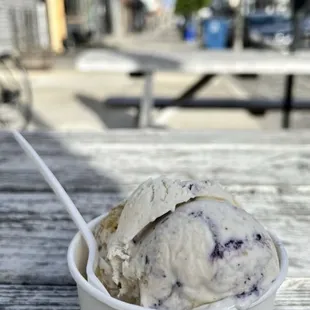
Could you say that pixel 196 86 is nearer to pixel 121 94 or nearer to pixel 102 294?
pixel 121 94

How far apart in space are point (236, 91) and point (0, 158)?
5.74 metres

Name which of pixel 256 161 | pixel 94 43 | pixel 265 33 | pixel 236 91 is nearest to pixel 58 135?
pixel 256 161

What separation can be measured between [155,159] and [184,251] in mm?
818

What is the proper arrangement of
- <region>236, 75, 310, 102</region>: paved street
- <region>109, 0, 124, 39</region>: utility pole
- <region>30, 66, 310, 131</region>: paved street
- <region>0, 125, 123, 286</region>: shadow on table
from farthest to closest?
<region>109, 0, 124, 39</region>: utility pole, <region>236, 75, 310, 102</region>: paved street, <region>30, 66, 310, 131</region>: paved street, <region>0, 125, 123, 286</region>: shadow on table

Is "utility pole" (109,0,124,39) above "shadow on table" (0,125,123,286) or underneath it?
underneath

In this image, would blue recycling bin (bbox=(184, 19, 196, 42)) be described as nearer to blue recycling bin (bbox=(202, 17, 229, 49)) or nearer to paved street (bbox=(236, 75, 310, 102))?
blue recycling bin (bbox=(202, 17, 229, 49))

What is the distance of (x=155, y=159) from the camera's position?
1.34 m

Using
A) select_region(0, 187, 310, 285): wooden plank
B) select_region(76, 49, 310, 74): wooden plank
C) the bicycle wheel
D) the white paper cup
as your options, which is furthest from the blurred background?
the white paper cup

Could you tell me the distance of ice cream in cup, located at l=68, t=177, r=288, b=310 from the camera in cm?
51

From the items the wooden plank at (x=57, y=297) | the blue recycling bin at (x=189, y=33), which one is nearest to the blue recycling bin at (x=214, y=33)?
the blue recycling bin at (x=189, y=33)

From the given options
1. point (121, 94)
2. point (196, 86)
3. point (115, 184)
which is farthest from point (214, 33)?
point (115, 184)

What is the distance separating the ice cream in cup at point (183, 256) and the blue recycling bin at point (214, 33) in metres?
11.5

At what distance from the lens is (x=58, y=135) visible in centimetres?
159

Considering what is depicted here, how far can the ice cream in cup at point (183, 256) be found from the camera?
1.66 feet
